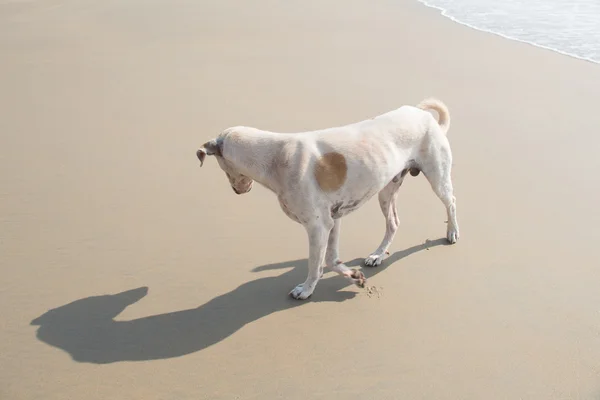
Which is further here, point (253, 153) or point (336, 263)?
point (336, 263)

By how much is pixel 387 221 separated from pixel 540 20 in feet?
26.5

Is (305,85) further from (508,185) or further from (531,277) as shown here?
(531,277)

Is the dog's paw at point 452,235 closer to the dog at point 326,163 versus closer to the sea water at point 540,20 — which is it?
the dog at point 326,163

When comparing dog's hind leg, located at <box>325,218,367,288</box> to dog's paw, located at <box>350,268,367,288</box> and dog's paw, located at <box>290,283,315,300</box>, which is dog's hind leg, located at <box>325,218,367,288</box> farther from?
dog's paw, located at <box>290,283,315,300</box>

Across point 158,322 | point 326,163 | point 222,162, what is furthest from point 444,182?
point 158,322

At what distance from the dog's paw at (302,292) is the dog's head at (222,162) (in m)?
0.81

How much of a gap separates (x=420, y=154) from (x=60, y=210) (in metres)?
3.16

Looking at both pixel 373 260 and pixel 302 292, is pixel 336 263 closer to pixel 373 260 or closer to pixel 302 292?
pixel 302 292

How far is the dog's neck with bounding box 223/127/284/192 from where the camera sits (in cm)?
389

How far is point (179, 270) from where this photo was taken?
15.0 feet

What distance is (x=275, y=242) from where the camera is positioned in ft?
16.2

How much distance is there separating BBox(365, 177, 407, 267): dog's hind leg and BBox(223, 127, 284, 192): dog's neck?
114 centimetres

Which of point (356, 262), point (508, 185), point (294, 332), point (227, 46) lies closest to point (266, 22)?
point (227, 46)

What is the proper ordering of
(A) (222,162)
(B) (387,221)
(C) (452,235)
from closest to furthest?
(A) (222,162)
(B) (387,221)
(C) (452,235)
